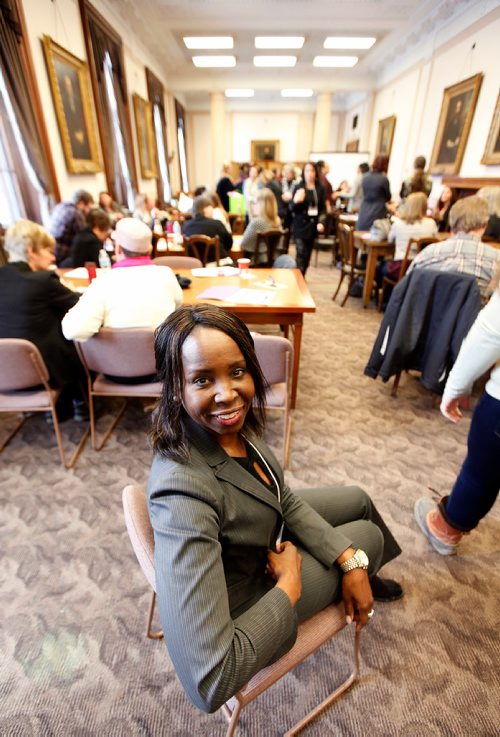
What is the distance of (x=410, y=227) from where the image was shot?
3.54 metres

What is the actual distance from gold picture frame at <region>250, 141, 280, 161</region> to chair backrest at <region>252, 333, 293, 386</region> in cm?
1308

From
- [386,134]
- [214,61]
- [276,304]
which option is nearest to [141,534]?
[276,304]

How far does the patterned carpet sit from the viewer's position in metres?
1.07

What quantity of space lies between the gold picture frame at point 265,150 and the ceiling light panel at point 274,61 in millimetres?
4341

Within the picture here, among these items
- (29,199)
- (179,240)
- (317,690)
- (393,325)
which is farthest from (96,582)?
(29,199)

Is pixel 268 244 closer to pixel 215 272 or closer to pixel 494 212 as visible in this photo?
pixel 215 272

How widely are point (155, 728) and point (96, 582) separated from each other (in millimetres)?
530

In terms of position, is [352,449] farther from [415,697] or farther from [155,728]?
[155,728]

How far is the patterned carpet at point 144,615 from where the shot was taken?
107cm

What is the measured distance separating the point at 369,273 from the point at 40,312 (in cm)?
344

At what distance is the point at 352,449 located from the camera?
2.13 m

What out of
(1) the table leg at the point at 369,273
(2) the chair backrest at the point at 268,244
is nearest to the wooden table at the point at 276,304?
(2) the chair backrest at the point at 268,244

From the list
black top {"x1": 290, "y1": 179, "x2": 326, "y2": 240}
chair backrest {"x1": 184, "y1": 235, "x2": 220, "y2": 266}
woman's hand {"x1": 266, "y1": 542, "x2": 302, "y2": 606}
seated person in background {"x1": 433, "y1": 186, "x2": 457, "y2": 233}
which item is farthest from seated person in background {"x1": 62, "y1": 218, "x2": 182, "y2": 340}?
seated person in background {"x1": 433, "y1": 186, "x2": 457, "y2": 233}

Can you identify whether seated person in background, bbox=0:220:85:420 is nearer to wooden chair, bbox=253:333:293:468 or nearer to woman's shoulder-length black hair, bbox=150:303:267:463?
wooden chair, bbox=253:333:293:468
